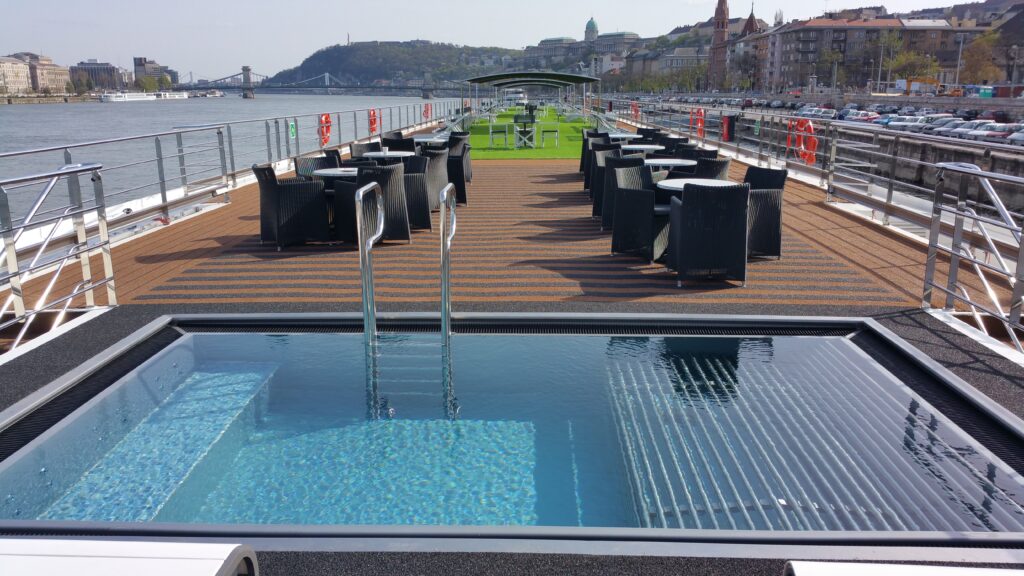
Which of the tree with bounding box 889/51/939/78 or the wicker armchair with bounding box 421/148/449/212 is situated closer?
the wicker armchair with bounding box 421/148/449/212

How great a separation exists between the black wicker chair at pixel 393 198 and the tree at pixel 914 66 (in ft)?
276

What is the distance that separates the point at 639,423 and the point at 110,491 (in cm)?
200

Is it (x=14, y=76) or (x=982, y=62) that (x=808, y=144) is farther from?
(x=14, y=76)

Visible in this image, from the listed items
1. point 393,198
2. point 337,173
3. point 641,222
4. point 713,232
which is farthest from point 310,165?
point 713,232

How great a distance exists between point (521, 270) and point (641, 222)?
0.99 m

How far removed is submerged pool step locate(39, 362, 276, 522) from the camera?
260 cm

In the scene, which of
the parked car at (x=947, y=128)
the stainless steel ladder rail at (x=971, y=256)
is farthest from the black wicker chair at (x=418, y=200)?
the parked car at (x=947, y=128)

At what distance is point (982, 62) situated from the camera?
66.2 metres

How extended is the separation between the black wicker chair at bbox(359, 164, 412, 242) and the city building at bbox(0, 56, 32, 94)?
10430 cm

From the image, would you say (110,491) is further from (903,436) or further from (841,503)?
(903,436)

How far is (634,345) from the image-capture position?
3930 millimetres

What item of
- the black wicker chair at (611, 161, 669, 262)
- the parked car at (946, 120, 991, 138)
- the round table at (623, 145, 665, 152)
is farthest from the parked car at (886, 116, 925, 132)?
the black wicker chair at (611, 161, 669, 262)

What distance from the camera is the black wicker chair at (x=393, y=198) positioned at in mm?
6145

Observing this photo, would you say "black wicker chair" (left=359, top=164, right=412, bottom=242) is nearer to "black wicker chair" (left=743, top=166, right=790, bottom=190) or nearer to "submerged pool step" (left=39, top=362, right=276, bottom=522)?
"submerged pool step" (left=39, top=362, right=276, bottom=522)
